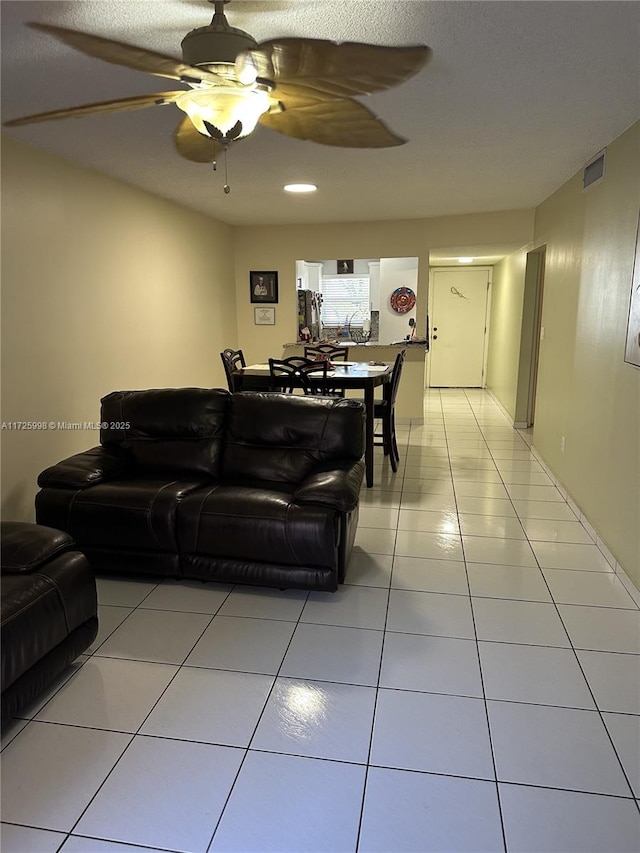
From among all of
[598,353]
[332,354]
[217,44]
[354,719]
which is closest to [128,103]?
[217,44]

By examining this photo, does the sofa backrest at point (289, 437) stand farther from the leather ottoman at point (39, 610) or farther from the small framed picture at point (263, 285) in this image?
the small framed picture at point (263, 285)

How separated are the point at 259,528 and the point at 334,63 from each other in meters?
1.92

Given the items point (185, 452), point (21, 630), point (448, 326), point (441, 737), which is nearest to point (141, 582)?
point (185, 452)

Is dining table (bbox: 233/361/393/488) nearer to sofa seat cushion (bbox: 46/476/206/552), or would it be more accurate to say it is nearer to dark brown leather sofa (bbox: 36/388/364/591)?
dark brown leather sofa (bbox: 36/388/364/591)

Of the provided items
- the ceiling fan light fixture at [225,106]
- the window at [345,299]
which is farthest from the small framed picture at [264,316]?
the ceiling fan light fixture at [225,106]

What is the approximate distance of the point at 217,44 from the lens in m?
1.70

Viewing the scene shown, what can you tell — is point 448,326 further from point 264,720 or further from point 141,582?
point 264,720

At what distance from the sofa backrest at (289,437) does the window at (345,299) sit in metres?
6.04

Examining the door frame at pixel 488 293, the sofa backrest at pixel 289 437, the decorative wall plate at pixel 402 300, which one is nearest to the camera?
the sofa backrest at pixel 289 437

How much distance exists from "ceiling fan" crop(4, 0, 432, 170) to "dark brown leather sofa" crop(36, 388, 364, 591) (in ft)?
5.24

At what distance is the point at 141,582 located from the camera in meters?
2.92

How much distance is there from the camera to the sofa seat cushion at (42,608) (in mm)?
1809

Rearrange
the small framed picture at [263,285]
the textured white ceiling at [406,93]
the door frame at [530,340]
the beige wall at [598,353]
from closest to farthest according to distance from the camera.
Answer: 1. the textured white ceiling at [406,93]
2. the beige wall at [598,353]
3. the door frame at [530,340]
4. the small framed picture at [263,285]

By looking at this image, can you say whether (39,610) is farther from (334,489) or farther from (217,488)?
(334,489)
